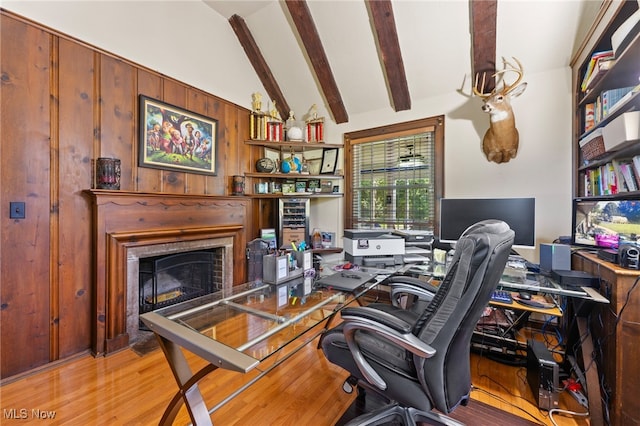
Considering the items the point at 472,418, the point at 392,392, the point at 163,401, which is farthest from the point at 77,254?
the point at 472,418

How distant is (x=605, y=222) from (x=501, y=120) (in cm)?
111

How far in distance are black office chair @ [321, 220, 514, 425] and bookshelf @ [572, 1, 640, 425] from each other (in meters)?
0.91

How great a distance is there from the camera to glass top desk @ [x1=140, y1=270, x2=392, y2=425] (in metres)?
1.00

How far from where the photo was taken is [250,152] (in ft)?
11.4

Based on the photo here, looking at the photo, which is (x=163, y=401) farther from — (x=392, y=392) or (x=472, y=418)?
(x=472, y=418)

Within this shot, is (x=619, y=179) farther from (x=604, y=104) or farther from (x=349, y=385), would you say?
(x=349, y=385)

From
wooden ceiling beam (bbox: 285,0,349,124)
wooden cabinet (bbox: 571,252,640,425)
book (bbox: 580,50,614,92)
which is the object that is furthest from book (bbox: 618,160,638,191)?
wooden ceiling beam (bbox: 285,0,349,124)

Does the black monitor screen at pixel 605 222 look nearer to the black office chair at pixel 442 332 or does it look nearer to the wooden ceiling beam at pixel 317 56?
the black office chair at pixel 442 332

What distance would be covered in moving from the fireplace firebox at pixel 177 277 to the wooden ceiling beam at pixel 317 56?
2309 mm

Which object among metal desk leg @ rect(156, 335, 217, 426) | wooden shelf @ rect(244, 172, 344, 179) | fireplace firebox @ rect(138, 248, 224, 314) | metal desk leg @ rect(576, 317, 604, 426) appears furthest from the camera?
wooden shelf @ rect(244, 172, 344, 179)

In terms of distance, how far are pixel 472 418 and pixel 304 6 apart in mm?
3618

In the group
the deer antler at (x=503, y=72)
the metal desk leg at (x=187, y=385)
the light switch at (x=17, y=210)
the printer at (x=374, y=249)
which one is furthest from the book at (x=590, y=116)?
the light switch at (x=17, y=210)

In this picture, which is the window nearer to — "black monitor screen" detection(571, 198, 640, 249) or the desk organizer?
"black monitor screen" detection(571, 198, 640, 249)

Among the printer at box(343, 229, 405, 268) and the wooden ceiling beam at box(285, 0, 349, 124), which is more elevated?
the wooden ceiling beam at box(285, 0, 349, 124)
